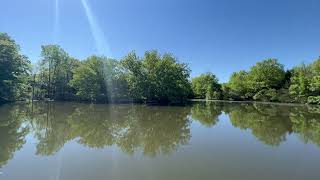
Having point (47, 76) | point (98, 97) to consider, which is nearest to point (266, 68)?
point (98, 97)

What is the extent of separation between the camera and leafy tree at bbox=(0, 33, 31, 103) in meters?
32.7

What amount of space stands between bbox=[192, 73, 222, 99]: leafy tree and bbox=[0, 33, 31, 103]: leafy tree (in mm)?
47115

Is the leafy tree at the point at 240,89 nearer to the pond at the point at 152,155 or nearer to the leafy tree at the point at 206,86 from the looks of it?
the leafy tree at the point at 206,86

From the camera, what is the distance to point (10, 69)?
110ft

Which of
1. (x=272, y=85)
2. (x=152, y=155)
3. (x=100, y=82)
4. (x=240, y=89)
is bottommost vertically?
(x=152, y=155)

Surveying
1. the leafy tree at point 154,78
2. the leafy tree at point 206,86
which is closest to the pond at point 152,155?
the leafy tree at point 154,78

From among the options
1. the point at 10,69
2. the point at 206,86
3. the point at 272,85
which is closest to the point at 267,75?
the point at 272,85

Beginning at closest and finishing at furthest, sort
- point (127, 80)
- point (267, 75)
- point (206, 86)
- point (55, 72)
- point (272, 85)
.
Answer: point (127, 80) → point (55, 72) → point (272, 85) → point (267, 75) → point (206, 86)

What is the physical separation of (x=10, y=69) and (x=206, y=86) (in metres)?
54.8

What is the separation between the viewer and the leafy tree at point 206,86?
238 feet

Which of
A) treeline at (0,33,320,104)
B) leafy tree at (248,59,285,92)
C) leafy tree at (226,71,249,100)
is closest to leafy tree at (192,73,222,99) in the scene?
leafy tree at (226,71,249,100)

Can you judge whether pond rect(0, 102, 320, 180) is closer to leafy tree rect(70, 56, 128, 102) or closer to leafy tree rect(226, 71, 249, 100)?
leafy tree rect(70, 56, 128, 102)

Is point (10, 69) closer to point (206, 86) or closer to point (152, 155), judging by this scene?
point (152, 155)

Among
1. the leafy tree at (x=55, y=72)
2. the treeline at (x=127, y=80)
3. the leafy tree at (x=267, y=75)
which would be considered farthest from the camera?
the leafy tree at (x=267, y=75)
